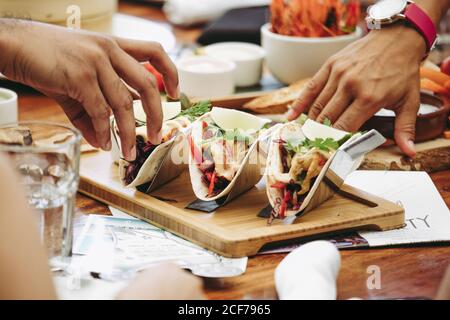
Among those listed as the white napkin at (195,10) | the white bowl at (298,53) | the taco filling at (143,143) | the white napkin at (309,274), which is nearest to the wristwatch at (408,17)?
the white bowl at (298,53)

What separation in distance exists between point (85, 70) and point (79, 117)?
219 mm

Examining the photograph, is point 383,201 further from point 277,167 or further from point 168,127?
point 168,127

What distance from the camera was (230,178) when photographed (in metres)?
1.39

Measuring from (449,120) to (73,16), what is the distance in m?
1.08

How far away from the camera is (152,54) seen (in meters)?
1.41

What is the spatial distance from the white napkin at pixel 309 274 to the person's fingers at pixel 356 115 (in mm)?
589

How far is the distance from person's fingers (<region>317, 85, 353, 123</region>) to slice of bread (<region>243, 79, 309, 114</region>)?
274 millimetres

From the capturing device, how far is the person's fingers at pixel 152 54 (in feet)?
4.58

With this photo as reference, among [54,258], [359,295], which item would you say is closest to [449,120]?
[359,295]

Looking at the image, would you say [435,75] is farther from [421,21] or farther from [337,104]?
[337,104]

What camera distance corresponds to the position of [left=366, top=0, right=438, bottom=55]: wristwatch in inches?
68.3

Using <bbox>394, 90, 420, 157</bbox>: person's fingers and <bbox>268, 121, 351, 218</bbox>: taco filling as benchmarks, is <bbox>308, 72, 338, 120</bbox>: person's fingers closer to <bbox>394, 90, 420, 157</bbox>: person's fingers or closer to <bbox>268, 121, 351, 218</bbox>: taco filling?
<bbox>394, 90, 420, 157</bbox>: person's fingers

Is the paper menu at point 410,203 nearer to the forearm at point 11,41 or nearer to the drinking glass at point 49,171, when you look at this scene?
the drinking glass at point 49,171

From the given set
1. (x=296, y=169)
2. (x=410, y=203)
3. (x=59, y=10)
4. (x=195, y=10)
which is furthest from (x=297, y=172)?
(x=195, y=10)
